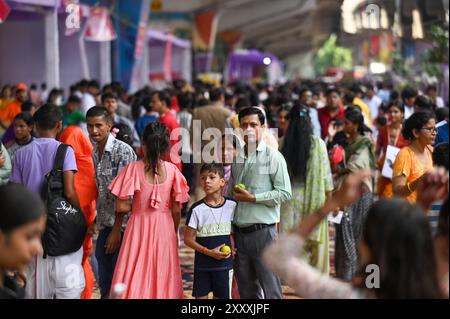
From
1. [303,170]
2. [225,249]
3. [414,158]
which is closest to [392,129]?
[303,170]

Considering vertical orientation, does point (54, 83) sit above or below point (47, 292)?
above

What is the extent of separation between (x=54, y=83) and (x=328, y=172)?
1115 centimetres

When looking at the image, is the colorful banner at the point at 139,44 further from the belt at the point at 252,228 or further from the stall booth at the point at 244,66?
the stall booth at the point at 244,66

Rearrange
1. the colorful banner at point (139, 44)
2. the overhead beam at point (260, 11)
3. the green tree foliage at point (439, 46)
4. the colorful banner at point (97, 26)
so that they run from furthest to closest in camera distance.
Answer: the overhead beam at point (260, 11)
the colorful banner at point (139, 44)
the colorful banner at point (97, 26)
the green tree foliage at point (439, 46)

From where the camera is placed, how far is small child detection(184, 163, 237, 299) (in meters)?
5.96

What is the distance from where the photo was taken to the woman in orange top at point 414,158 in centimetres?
626

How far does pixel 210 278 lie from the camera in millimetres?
6062

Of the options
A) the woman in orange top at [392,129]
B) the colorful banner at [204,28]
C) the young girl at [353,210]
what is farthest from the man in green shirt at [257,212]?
the colorful banner at [204,28]

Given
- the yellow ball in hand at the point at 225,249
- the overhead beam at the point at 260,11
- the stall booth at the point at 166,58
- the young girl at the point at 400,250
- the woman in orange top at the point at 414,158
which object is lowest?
the yellow ball in hand at the point at 225,249

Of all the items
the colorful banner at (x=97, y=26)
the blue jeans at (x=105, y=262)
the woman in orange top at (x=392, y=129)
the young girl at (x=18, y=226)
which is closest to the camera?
the young girl at (x=18, y=226)

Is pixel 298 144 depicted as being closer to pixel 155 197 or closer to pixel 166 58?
pixel 155 197

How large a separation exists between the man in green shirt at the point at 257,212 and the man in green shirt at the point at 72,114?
553cm
